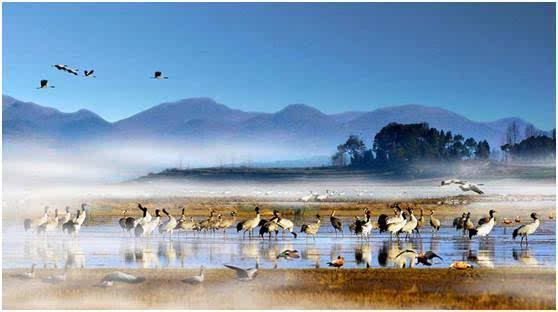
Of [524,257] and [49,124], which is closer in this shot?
[524,257]

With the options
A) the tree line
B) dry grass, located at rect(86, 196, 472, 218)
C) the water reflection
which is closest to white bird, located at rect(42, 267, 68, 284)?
the water reflection

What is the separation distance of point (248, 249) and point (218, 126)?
2661cm

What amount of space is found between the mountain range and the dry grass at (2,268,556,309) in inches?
856

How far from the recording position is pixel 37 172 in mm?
40406

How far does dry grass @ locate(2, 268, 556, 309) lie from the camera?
1424 centimetres

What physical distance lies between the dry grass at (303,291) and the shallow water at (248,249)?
52.6 inches

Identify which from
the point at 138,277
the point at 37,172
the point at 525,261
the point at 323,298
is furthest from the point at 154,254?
the point at 37,172

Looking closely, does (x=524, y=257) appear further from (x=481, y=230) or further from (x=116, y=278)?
(x=116, y=278)

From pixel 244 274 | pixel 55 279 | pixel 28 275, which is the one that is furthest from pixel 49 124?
pixel 244 274

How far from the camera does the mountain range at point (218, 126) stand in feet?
132

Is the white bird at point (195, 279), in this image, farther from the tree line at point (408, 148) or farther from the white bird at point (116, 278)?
the tree line at point (408, 148)

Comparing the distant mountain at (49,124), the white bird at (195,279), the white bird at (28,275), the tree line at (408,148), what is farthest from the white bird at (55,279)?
the tree line at (408,148)

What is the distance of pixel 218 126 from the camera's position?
153 feet

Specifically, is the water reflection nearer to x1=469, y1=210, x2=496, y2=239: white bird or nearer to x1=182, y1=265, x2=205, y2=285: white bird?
x1=469, y1=210, x2=496, y2=239: white bird
